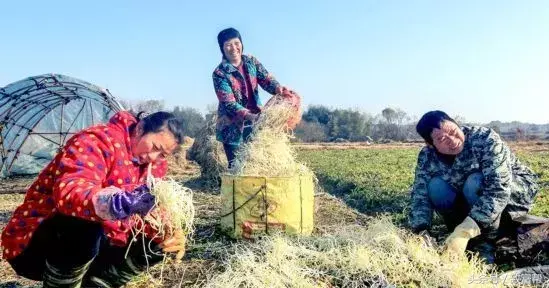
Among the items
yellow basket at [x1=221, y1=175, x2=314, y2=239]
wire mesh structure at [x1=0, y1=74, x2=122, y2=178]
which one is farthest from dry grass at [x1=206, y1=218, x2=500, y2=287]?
wire mesh structure at [x1=0, y1=74, x2=122, y2=178]

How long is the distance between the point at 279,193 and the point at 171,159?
9.97m

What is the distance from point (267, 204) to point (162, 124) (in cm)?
196

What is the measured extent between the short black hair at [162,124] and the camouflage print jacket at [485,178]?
83.6 inches

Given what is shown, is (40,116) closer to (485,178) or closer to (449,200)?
(449,200)

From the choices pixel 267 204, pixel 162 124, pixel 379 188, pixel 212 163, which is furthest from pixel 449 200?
pixel 212 163

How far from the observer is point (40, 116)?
1415cm

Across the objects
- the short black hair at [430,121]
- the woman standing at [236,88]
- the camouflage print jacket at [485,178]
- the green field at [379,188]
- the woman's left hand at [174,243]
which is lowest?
the green field at [379,188]

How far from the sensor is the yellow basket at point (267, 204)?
443 centimetres

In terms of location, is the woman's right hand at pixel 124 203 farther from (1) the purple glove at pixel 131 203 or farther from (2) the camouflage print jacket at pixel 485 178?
(2) the camouflage print jacket at pixel 485 178

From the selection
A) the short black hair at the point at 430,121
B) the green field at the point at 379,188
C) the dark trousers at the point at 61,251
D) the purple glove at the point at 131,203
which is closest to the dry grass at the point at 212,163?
the green field at the point at 379,188

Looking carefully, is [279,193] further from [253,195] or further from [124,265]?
[124,265]

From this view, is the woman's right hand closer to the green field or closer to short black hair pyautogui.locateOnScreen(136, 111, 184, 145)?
short black hair pyautogui.locateOnScreen(136, 111, 184, 145)

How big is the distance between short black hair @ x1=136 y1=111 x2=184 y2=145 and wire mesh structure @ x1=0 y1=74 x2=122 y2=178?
1128 centimetres

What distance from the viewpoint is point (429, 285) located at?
2.81 meters
